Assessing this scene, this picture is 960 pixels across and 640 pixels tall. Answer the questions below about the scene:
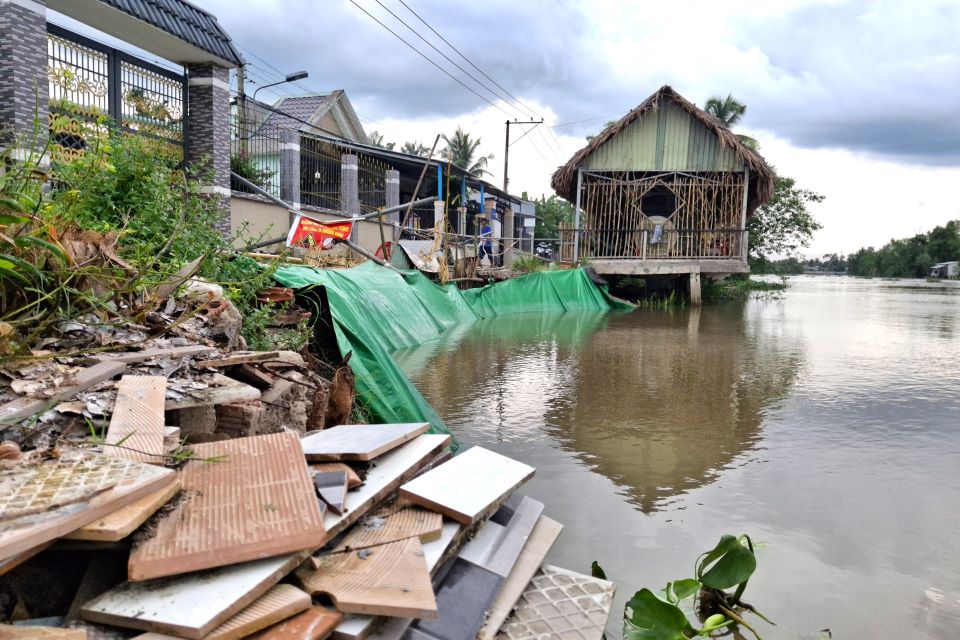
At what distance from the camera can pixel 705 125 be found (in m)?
16.0

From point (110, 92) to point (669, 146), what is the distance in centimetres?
1268

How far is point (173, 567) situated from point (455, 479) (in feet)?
3.92

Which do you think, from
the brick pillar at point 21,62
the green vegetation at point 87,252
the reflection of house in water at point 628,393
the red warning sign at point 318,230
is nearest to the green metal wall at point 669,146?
the reflection of house in water at point 628,393

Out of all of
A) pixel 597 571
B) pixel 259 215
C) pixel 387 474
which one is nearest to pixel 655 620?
pixel 597 571

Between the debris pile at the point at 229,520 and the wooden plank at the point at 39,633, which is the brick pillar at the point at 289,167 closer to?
the debris pile at the point at 229,520

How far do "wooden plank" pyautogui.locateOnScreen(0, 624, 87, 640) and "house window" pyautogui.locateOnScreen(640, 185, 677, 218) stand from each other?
17.6 m

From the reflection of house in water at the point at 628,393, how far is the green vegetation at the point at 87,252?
2.32 meters

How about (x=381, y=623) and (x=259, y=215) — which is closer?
(x=381, y=623)

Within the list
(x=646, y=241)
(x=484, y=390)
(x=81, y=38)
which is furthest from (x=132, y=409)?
(x=646, y=241)

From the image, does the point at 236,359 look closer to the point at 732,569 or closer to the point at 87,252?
the point at 87,252

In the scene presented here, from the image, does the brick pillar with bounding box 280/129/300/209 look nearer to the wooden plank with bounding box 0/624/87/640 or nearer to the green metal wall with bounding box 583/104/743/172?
the green metal wall with bounding box 583/104/743/172

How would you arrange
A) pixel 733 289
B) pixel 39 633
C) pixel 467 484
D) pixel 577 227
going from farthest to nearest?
pixel 733 289 → pixel 577 227 → pixel 467 484 → pixel 39 633

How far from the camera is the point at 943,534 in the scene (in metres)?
3.25

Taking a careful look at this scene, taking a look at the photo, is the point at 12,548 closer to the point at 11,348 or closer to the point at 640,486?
the point at 11,348
